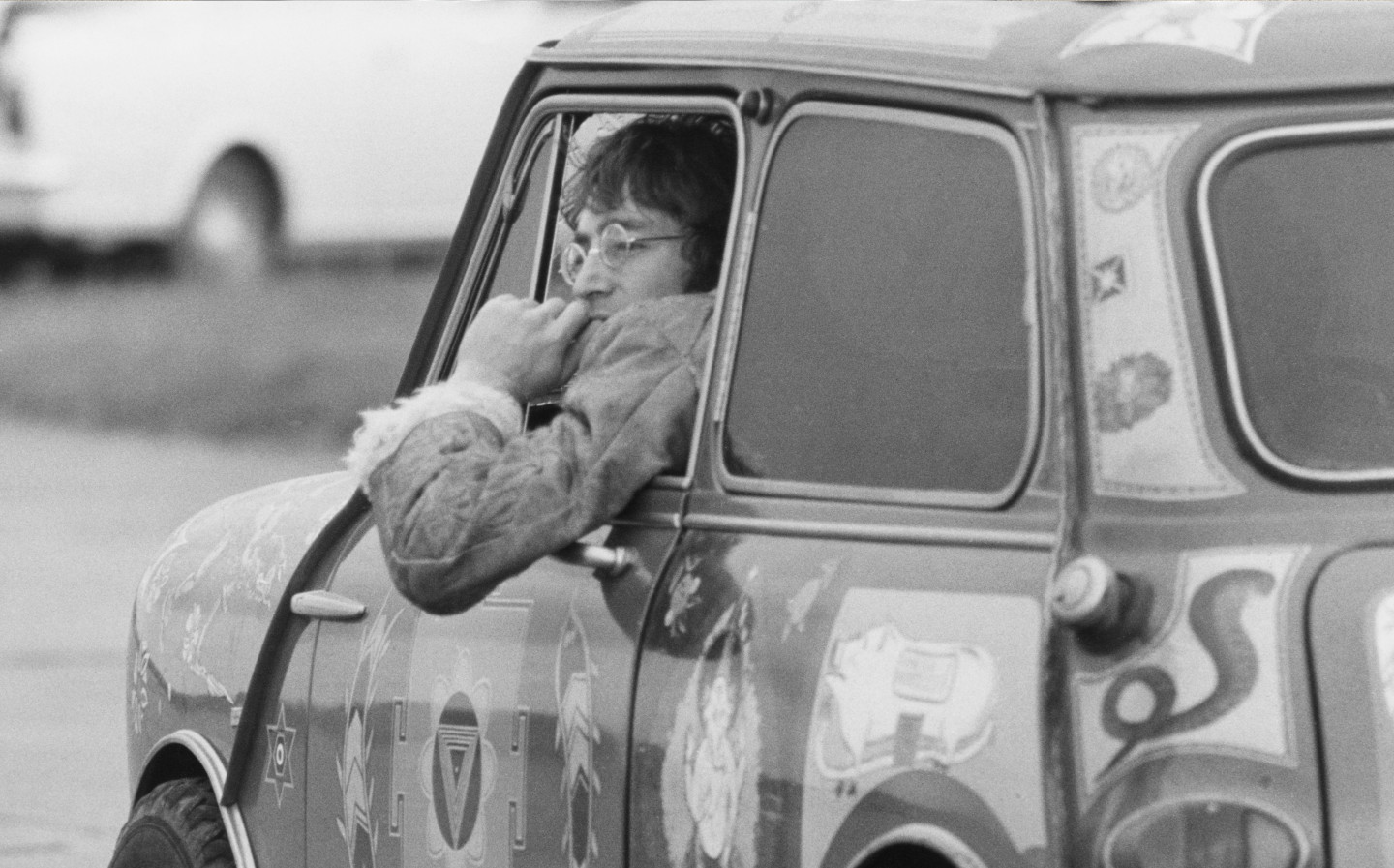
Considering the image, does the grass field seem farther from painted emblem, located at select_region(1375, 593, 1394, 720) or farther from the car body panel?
painted emblem, located at select_region(1375, 593, 1394, 720)

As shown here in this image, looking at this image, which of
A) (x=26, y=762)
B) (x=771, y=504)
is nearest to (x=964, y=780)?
(x=771, y=504)

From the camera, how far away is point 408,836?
4.21 metres

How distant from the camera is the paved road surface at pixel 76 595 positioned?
808 centimetres

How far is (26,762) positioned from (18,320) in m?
8.75

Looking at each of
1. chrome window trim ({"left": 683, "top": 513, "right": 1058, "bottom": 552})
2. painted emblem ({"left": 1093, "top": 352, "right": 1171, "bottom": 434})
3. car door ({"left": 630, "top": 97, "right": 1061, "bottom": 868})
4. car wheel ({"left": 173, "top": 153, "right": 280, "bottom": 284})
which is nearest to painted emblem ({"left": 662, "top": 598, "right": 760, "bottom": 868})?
car door ({"left": 630, "top": 97, "right": 1061, "bottom": 868})

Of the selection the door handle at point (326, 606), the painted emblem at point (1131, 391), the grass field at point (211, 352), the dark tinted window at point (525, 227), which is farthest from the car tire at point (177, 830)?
the grass field at point (211, 352)

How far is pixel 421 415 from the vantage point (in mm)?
3939

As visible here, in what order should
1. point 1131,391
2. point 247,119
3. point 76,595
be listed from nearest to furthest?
point 1131,391
point 76,595
point 247,119

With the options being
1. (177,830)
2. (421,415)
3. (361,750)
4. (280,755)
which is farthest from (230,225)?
(421,415)

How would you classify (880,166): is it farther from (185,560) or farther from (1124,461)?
(185,560)

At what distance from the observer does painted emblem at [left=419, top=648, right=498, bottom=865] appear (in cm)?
402

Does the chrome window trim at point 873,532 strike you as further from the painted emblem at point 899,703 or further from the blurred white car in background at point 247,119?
the blurred white car in background at point 247,119

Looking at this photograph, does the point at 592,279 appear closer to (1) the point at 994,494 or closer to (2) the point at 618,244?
(2) the point at 618,244

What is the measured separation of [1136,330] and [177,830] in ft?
7.25
